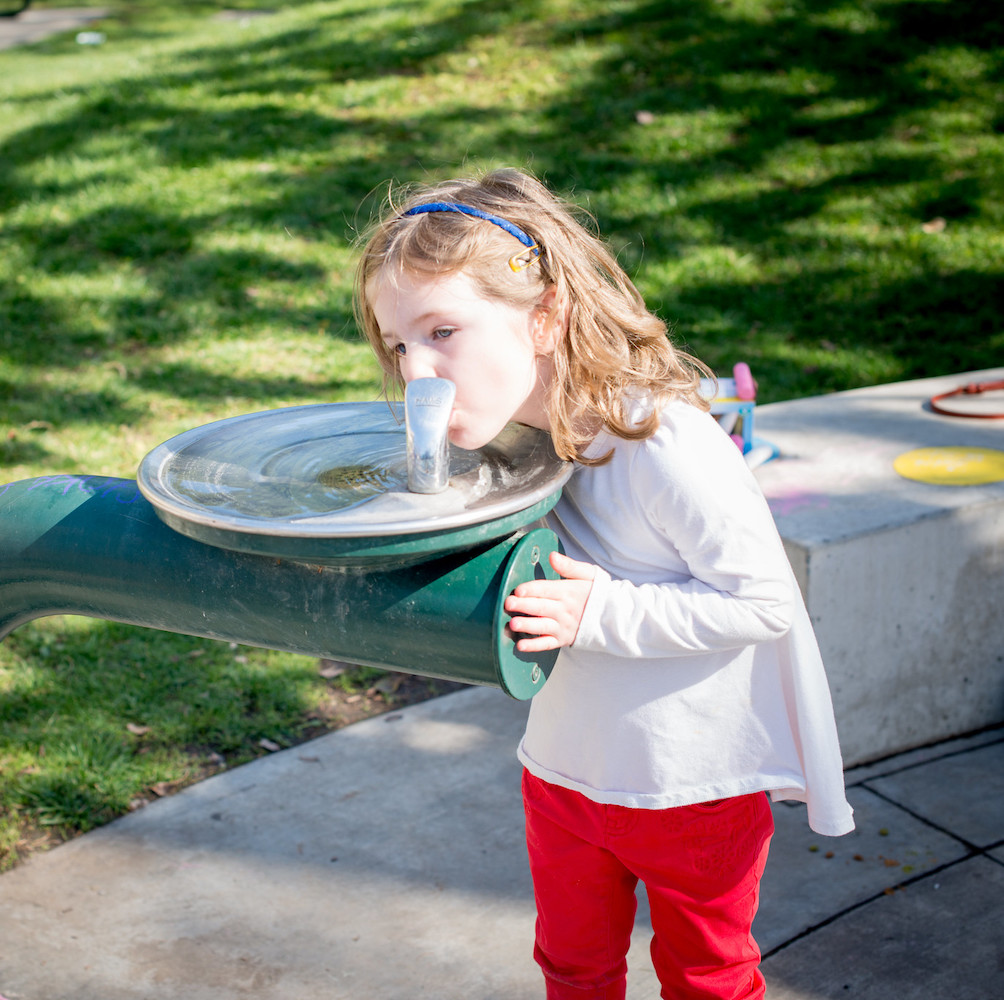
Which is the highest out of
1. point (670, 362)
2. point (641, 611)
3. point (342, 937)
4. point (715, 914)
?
point (670, 362)

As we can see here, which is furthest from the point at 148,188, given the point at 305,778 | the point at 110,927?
the point at 110,927

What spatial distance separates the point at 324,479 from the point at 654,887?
0.66 meters

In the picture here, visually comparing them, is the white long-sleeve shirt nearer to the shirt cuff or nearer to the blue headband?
the shirt cuff

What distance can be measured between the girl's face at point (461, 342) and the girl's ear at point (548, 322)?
0.03 m

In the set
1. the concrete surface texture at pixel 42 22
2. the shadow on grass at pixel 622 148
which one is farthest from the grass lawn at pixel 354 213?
the concrete surface texture at pixel 42 22

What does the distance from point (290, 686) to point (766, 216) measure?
380cm

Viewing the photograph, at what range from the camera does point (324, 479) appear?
1304 mm

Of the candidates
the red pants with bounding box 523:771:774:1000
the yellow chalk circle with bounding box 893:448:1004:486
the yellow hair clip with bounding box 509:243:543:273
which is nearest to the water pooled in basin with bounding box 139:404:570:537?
the yellow hair clip with bounding box 509:243:543:273

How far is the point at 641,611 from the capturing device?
1.20m

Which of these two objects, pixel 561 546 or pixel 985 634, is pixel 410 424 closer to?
pixel 561 546

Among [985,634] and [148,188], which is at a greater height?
[148,188]

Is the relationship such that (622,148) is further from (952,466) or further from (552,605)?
(552,605)

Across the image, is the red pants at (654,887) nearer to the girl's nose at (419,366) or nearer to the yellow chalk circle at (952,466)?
the girl's nose at (419,366)

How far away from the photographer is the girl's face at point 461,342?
1.19 metres
